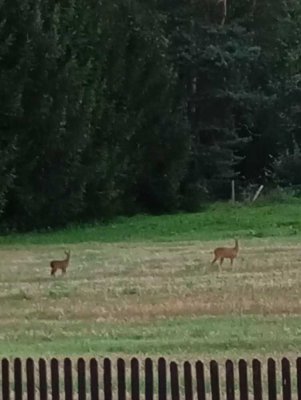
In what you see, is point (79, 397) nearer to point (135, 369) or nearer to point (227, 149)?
point (135, 369)

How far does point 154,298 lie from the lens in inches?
816

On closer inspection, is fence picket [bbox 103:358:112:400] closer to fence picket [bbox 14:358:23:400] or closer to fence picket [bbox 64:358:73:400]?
fence picket [bbox 64:358:73:400]

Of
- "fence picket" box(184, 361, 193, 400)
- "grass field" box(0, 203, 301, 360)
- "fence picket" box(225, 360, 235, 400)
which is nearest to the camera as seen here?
"fence picket" box(184, 361, 193, 400)

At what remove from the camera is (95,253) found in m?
30.9

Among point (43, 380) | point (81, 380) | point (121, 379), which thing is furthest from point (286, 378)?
point (43, 380)

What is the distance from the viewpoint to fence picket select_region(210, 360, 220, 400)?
32.7 feet

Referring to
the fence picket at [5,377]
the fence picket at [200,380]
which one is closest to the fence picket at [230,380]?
the fence picket at [200,380]

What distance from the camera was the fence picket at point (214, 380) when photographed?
9.97m

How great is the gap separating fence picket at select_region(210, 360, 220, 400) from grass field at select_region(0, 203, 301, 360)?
4080 millimetres

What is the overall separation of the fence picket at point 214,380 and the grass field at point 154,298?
4080 mm

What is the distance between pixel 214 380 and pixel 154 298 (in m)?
10.7

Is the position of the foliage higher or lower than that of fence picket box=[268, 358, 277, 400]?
higher

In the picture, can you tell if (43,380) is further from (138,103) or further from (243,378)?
(138,103)

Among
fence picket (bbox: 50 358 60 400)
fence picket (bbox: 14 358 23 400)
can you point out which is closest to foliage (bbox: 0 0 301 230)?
fence picket (bbox: 14 358 23 400)
